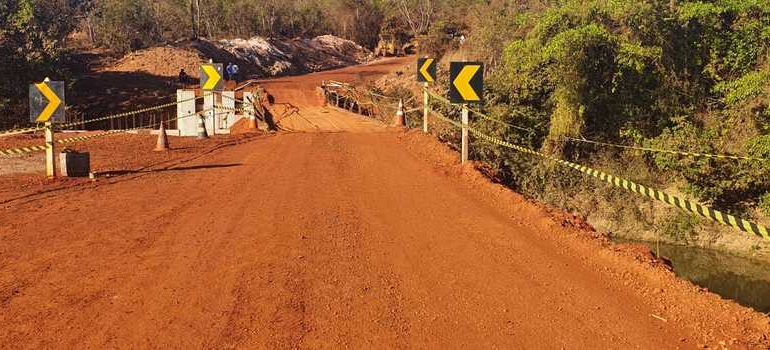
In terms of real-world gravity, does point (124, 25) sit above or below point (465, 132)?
above

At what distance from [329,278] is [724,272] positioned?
15.7 metres

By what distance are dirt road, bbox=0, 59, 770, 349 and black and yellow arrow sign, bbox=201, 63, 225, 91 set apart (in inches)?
316

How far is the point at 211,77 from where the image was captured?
1641 cm

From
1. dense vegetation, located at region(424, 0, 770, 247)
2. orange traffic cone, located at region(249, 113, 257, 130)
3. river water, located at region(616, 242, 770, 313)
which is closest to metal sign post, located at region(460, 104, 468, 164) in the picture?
dense vegetation, located at region(424, 0, 770, 247)

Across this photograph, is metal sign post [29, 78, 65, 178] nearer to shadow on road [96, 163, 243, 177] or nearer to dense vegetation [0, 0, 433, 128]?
shadow on road [96, 163, 243, 177]

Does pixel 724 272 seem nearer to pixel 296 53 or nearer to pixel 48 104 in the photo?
pixel 48 104

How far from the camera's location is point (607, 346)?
4160 millimetres

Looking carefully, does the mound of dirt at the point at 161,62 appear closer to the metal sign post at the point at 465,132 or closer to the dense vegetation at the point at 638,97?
the dense vegetation at the point at 638,97

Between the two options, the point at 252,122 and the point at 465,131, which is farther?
the point at 252,122

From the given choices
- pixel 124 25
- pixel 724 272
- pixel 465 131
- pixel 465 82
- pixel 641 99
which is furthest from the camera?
pixel 124 25

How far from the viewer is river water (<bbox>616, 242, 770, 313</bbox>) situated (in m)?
16.6

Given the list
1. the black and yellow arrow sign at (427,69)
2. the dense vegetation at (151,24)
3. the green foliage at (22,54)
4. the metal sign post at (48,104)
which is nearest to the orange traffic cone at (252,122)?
the black and yellow arrow sign at (427,69)

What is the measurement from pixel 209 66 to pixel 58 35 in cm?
2352

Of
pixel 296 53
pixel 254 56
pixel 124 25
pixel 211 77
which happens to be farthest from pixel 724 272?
pixel 124 25
